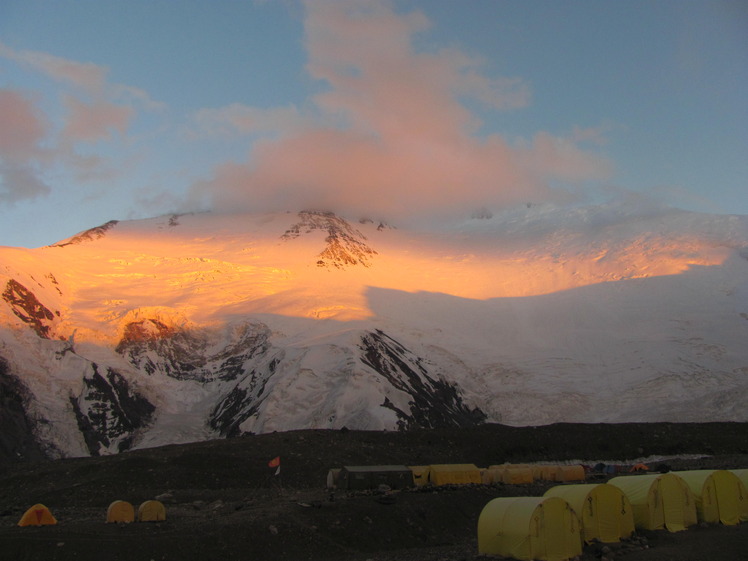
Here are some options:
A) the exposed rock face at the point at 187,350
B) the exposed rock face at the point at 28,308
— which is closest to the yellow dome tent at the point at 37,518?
the exposed rock face at the point at 28,308

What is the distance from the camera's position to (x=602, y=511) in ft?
64.9

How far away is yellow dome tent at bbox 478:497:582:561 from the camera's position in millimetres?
18188

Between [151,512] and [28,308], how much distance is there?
45.4m

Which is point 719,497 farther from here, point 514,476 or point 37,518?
point 37,518

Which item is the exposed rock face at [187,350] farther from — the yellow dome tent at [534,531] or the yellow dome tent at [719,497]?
the yellow dome tent at [719,497]

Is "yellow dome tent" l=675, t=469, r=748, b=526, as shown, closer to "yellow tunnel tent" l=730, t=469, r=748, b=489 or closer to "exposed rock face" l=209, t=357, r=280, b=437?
"yellow tunnel tent" l=730, t=469, r=748, b=489

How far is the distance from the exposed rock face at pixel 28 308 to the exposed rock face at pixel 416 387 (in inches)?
1125

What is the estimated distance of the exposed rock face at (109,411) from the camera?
A: 52438 mm

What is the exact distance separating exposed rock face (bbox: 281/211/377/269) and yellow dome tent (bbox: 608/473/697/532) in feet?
286

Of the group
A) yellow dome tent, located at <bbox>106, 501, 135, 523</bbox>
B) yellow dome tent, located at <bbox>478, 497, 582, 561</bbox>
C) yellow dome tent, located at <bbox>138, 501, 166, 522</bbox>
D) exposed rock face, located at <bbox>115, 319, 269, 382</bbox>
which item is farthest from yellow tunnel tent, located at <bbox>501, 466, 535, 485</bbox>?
exposed rock face, located at <bbox>115, 319, 269, 382</bbox>

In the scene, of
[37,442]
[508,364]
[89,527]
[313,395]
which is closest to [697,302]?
[508,364]

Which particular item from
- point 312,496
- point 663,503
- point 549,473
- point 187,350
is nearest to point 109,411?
point 187,350

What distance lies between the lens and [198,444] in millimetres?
37344

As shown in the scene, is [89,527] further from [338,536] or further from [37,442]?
[37,442]
